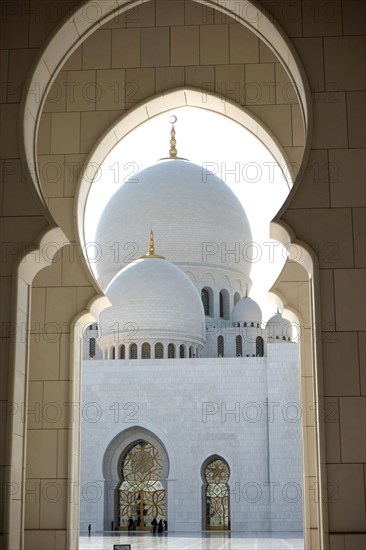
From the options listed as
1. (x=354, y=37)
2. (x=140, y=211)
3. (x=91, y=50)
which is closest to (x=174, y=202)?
(x=140, y=211)

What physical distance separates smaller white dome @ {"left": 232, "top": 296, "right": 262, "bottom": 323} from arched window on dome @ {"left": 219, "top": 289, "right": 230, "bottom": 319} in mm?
859

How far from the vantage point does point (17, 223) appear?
16.6 ft

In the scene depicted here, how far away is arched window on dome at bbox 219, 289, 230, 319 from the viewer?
34062 mm

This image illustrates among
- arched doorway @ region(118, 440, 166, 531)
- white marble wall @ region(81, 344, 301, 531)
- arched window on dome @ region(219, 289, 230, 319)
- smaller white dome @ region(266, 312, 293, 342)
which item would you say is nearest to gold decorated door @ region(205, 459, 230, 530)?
white marble wall @ region(81, 344, 301, 531)

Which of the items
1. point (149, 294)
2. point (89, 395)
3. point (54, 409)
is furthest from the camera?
point (149, 294)

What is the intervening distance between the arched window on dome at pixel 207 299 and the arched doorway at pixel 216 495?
11482 millimetres

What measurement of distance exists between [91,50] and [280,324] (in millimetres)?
24866

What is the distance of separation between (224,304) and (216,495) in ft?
42.6

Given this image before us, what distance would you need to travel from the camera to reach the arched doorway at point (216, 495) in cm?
2183

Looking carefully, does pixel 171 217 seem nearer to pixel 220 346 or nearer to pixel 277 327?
pixel 220 346

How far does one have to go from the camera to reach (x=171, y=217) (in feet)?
106

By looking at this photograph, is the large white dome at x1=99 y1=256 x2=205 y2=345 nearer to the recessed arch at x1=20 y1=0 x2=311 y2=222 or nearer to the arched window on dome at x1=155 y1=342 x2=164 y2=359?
the arched window on dome at x1=155 y1=342 x2=164 y2=359

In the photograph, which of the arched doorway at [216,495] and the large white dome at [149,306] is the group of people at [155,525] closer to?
the arched doorway at [216,495]

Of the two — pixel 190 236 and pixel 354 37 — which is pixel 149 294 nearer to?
pixel 190 236
